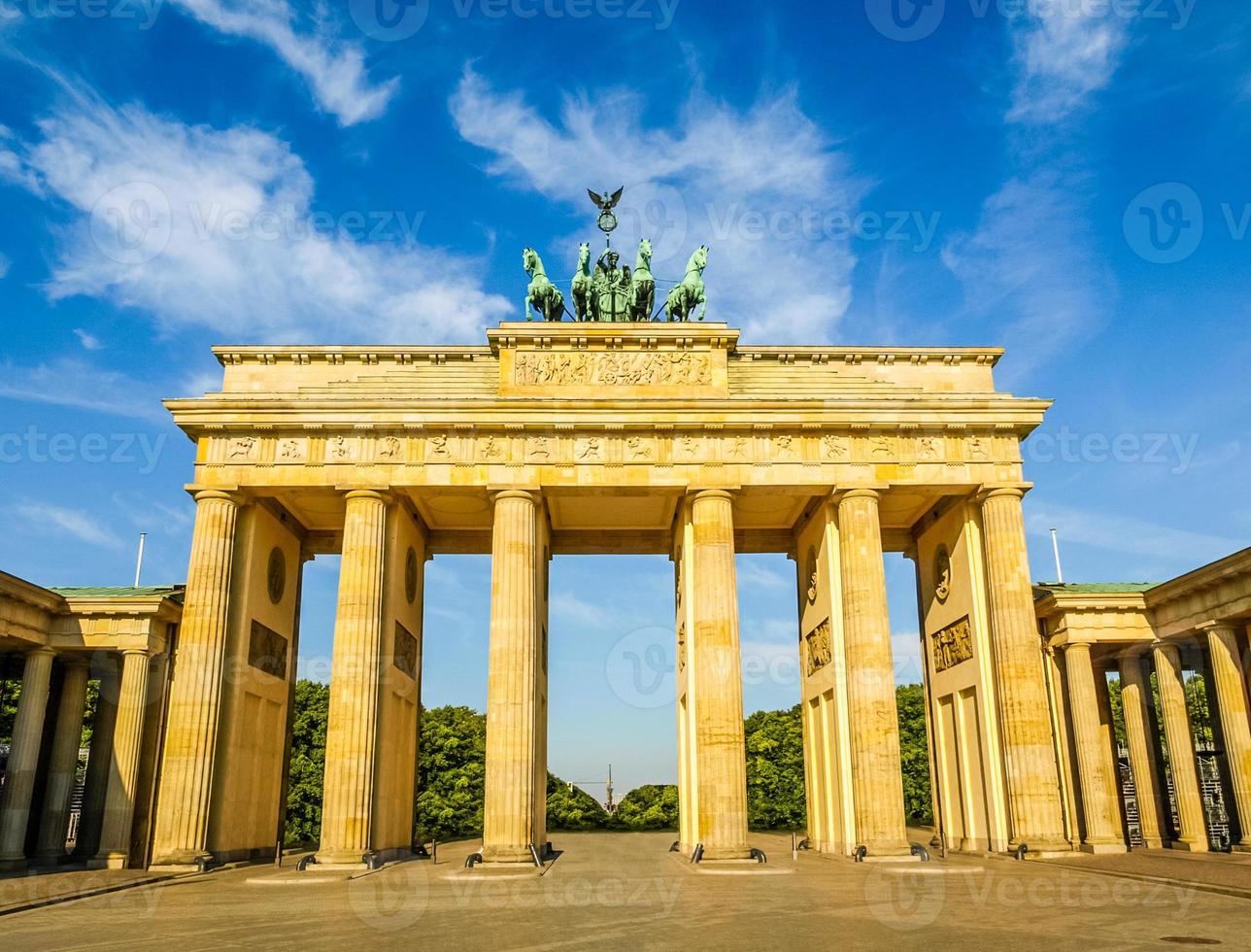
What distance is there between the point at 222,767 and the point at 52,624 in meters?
8.26

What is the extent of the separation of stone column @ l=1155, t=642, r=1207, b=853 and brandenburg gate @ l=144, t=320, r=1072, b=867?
255 inches

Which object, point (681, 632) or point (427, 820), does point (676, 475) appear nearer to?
point (681, 632)

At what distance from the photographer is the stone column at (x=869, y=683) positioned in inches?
1124

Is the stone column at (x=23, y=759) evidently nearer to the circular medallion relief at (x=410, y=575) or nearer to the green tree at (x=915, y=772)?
the circular medallion relief at (x=410, y=575)

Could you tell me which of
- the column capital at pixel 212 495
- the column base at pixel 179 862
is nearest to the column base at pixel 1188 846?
the column base at pixel 179 862

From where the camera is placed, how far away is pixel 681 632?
34688mm

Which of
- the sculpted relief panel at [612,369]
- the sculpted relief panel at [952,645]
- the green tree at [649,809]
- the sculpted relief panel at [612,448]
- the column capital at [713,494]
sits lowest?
the green tree at [649,809]

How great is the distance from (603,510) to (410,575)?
25.1ft

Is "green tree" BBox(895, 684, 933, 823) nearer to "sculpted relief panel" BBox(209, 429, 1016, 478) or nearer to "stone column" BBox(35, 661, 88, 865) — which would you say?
"sculpted relief panel" BBox(209, 429, 1016, 478)

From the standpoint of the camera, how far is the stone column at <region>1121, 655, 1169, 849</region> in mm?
36094

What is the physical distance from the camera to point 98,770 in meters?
33.8

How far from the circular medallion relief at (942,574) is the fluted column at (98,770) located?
96.8ft

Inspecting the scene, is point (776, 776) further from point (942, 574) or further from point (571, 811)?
point (942, 574)

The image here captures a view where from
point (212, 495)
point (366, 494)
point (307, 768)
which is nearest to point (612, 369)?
point (366, 494)
